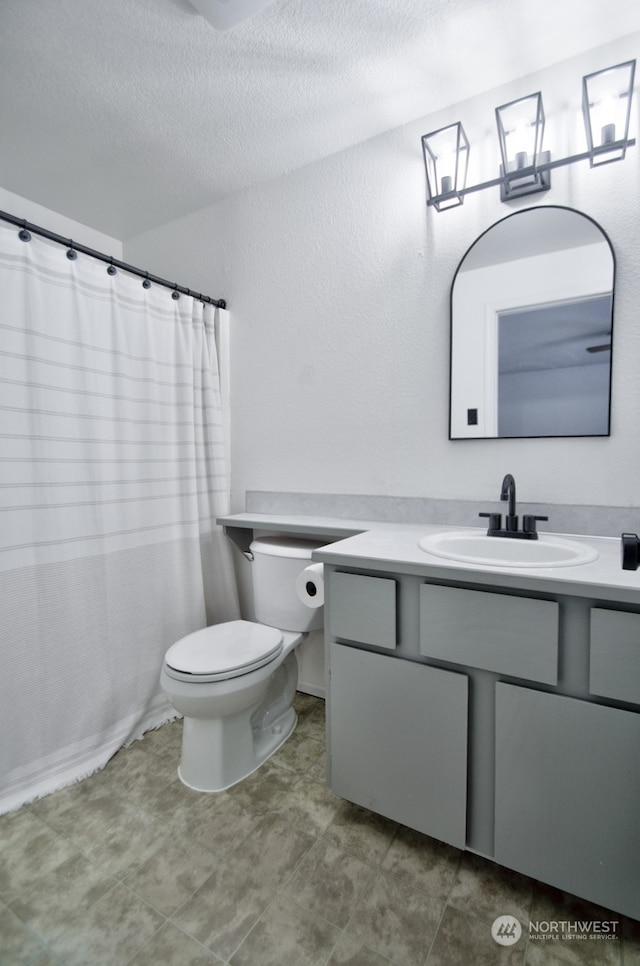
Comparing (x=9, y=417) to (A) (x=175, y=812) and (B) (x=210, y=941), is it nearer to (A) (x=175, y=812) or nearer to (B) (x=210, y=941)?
(A) (x=175, y=812)

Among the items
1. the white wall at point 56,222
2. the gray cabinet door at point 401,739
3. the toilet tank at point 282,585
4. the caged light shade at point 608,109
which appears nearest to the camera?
the gray cabinet door at point 401,739

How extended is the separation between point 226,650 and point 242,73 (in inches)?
77.8

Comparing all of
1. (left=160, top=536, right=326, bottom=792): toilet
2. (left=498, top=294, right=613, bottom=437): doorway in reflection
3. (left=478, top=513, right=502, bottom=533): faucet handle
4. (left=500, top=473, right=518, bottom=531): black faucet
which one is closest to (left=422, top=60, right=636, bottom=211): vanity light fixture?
(left=498, top=294, right=613, bottom=437): doorway in reflection

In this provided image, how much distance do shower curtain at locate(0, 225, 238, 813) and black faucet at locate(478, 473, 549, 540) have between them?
4.20 feet

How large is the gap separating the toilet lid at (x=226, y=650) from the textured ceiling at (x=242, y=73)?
1.97 metres

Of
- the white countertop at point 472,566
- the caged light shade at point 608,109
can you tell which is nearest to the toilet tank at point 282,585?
the white countertop at point 472,566

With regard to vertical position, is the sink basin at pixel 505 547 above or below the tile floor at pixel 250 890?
above

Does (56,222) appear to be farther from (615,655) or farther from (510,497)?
(615,655)

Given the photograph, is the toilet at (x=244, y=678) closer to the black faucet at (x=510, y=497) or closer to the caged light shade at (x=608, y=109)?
the black faucet at (x=510, y=497)

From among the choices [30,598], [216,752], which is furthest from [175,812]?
[30,598]

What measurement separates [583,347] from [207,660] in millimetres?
1588

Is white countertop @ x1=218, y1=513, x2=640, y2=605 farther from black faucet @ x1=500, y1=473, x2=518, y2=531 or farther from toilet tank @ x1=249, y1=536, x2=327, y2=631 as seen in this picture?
toilet tank @ x1=249, y1=536, x2=327, y2=631

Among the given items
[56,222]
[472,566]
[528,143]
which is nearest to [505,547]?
[472,566]

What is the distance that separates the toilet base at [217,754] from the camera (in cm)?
142
